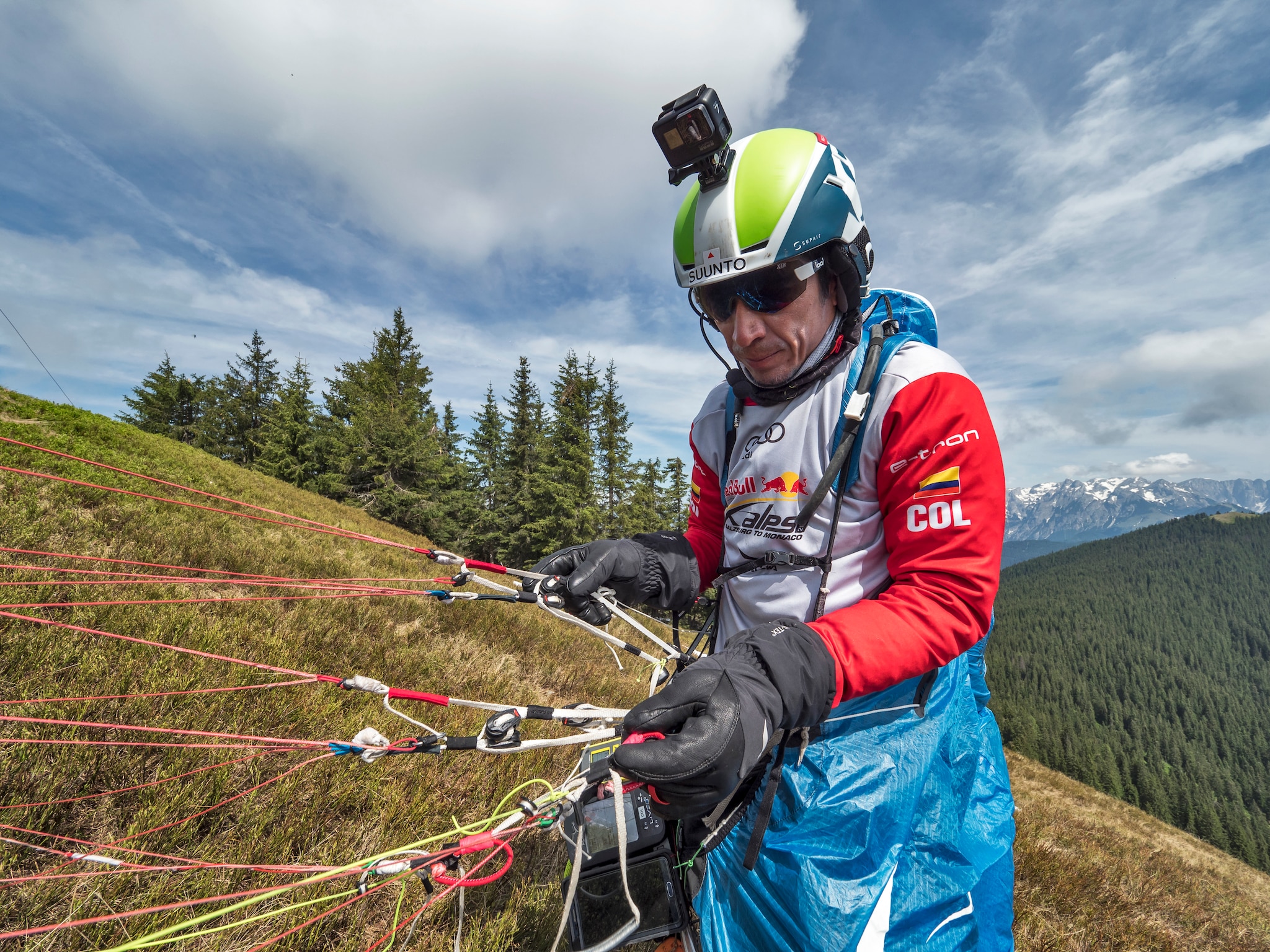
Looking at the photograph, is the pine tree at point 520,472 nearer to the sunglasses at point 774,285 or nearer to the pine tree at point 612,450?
the pine tree at point 612,450

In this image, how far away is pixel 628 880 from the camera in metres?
2.10

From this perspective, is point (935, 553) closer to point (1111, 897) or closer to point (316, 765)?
point (316, 765)

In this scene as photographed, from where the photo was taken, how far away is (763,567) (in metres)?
1.95

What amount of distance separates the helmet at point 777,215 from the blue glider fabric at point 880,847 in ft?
5.25

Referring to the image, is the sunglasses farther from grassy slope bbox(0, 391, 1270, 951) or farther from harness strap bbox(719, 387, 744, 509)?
grassy slope bbox(0, 391, 1270, 951)

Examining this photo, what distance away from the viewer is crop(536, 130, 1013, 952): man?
1438 mm

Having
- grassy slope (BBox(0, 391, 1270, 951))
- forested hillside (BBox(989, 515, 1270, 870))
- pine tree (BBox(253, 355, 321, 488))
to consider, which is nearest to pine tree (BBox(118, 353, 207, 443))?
pine tree (BBox(253, 355, 321, 488))

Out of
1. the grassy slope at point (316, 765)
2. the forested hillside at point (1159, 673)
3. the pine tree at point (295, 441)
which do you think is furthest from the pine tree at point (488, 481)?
the forested hillside at point (1159, 673)

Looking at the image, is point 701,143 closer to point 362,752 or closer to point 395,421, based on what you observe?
point 362,752

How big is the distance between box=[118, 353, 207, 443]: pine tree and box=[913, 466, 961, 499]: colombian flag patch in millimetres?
51991

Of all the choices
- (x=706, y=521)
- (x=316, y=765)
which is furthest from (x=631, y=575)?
(x=316, y=765)

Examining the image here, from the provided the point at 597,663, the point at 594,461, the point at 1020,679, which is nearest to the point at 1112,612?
the point at 1020,679

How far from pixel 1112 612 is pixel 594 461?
20256cm

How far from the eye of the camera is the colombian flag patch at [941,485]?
1.51m
